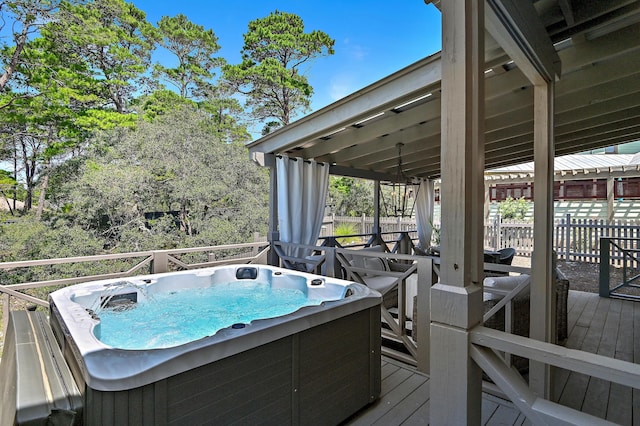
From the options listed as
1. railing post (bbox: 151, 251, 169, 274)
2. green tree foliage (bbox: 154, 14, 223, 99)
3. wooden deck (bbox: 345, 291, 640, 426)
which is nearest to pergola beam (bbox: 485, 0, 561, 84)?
wooden deck (bbox: 345, 291, 640, 426)

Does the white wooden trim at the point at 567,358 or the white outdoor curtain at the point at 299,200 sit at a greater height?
the white outdoor curtain at the point at 299,200

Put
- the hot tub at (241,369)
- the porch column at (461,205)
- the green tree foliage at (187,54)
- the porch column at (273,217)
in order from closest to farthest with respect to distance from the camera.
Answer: the porch column at (461,205) < the hot tub at (241,369) < the porch column at (273,217) < the green tree foliage at (187,54)

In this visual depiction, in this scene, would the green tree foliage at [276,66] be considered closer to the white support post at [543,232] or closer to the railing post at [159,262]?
the railing post at [159,262]

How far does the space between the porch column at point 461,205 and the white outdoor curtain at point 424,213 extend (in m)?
6.21

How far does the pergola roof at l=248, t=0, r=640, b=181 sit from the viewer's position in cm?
212

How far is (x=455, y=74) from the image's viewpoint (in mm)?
1237

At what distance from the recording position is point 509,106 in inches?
130

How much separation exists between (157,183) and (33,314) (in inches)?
264

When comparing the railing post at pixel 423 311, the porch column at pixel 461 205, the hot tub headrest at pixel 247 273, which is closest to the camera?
the porch column at pixel 461 205

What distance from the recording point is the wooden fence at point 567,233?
723cm

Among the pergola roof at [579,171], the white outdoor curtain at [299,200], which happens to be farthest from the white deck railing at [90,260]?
the pergola roof at [579,171]

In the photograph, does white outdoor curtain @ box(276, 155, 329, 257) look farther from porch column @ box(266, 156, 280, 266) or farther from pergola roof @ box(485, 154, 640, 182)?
pergola roof @ box(485, 154, 640, 182)

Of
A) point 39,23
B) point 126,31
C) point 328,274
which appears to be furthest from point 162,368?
point 126,31

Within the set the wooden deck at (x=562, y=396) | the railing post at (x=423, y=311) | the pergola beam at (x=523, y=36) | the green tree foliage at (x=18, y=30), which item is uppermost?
the green tree foliage at (x=18, y=30)
